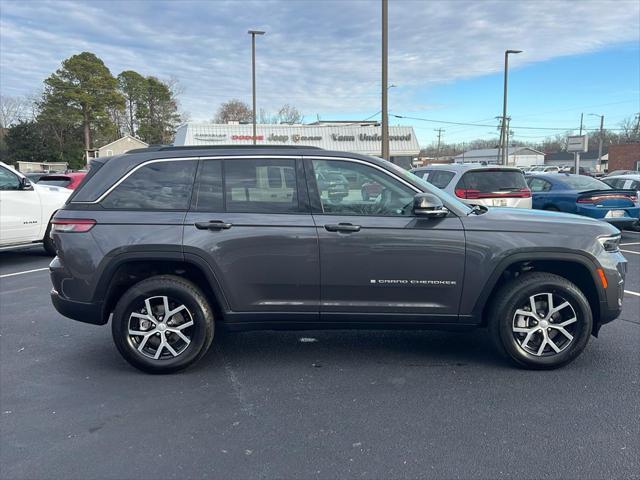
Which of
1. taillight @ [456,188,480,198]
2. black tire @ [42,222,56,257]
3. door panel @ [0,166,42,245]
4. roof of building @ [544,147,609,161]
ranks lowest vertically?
black tire @ [42,222,56,257]

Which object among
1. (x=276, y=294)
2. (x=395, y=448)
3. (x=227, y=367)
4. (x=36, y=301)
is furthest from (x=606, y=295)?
(x=36, y=301)

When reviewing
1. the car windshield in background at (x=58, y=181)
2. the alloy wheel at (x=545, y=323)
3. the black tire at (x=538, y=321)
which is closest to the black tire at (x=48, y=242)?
the car windshield in background at (x=58, y=181)

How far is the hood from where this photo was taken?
3.94m

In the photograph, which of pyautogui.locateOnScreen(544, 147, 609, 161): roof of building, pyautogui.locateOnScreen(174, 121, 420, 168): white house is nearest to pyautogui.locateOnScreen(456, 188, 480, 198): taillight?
pyautogui.locateOnScreen(174, 121, 420, 168): white house

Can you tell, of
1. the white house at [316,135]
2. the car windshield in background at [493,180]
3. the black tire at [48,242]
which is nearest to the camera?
the car windshield in background at [493,180]

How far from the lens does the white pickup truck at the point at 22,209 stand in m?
8.71

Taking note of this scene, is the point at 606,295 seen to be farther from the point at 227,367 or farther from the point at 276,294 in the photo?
the point at 227,367

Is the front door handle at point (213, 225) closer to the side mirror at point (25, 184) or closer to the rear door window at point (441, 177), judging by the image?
the rear door window at point (441, 177)

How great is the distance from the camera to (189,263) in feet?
13.2

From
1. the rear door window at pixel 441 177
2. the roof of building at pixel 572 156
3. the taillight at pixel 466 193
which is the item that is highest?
the roof of building at pixel 572 156

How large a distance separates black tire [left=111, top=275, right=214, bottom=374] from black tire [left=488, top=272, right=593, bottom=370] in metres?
2.34

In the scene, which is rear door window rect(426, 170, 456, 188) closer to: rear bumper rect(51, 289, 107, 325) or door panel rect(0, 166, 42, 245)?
rear bumper rect(51, 289, 107, 325)

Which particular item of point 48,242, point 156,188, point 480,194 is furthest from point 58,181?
point 480,194

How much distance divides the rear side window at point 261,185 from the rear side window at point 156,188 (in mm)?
332
